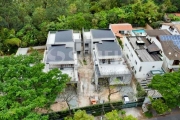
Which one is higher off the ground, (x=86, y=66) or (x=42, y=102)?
(x=86, y=66)

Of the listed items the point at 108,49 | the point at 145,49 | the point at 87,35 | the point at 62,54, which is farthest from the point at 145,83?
the point at 87,35

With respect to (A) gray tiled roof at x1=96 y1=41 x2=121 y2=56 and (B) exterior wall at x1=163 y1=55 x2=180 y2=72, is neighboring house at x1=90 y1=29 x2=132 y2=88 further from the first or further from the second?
(B) exterior wall at x1=163 y1=55 x2=180 y2=72

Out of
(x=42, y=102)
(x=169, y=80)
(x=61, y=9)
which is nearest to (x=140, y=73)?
(x=169, y=80)

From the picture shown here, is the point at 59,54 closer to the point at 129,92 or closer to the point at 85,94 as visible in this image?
the point at 85,94

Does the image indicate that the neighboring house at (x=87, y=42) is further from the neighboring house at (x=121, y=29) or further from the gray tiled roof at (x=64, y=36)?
the neighboring house at (x=121, y=29)

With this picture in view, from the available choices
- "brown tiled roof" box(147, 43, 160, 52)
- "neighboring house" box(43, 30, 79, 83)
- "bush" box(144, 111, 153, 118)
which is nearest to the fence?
"bush" box(144, 111, 153, 118)

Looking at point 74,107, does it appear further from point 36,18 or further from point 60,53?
point 36,18
